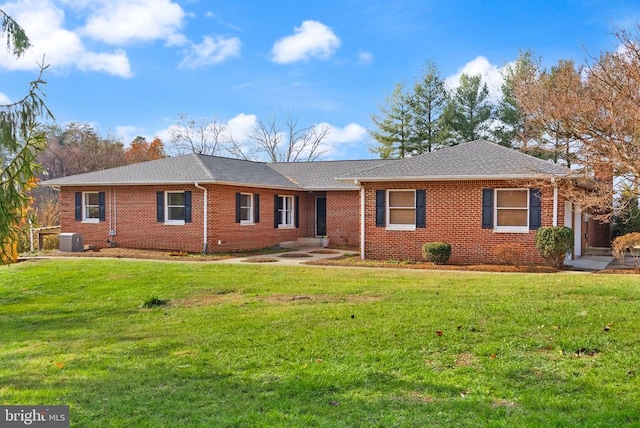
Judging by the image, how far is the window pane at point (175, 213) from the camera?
816 inches

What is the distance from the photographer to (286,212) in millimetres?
24516

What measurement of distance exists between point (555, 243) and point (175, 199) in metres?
13.4

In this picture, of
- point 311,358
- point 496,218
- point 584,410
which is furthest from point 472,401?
point 496,218

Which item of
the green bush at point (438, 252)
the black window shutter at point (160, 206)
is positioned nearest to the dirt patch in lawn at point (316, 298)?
the green bush at point (438, 252)

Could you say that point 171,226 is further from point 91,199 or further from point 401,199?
point 401,199

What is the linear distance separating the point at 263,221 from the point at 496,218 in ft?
32.3

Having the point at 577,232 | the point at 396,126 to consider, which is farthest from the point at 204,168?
the point at 396,126

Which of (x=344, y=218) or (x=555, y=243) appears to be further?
(x=344, y=218)

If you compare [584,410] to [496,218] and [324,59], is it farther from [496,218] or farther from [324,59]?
[324,59]

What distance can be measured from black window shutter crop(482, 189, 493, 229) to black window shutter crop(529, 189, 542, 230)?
110 centimetres

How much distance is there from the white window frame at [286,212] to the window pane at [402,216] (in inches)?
280

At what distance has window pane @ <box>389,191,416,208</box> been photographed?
57.7 ft

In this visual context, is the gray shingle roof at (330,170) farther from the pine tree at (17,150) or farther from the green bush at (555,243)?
the pine tree at (17,150)

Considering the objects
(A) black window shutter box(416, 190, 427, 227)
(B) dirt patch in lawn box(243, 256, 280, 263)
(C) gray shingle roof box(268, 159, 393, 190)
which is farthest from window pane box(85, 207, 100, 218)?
(A) black window shutter box(416, 190, 427, 227)
